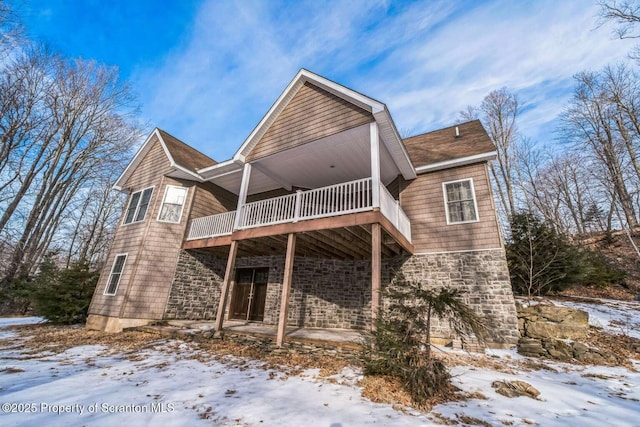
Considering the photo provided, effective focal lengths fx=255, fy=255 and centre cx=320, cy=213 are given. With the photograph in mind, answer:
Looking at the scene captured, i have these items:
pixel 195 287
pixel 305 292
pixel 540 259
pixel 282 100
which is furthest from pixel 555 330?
pixel 195 287

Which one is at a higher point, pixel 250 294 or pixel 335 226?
pixel 335 226

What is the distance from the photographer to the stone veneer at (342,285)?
25.3 ft

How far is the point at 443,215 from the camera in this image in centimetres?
900

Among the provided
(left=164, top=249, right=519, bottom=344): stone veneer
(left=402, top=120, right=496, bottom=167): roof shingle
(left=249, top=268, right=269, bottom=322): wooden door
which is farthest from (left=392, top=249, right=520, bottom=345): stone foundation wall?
(left=249, top=268, right=269, bottom=322): wooden door

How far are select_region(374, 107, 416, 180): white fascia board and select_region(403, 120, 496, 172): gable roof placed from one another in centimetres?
51

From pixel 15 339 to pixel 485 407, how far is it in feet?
40.4

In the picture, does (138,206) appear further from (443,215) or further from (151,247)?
(443,215)

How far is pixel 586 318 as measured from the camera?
6938mm

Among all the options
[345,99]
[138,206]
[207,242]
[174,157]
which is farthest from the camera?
[138,206]

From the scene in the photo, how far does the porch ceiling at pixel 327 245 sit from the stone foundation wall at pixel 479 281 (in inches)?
48.7

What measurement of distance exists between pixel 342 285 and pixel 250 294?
4136mm

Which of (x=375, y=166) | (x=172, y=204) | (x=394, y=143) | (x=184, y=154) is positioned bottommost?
(x=375, y=166)

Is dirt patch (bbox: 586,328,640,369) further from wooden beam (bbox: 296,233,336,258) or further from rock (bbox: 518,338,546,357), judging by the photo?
wooden beam (bbox: 296,233,336,258)

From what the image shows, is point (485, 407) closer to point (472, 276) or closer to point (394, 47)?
point (472, 276)
